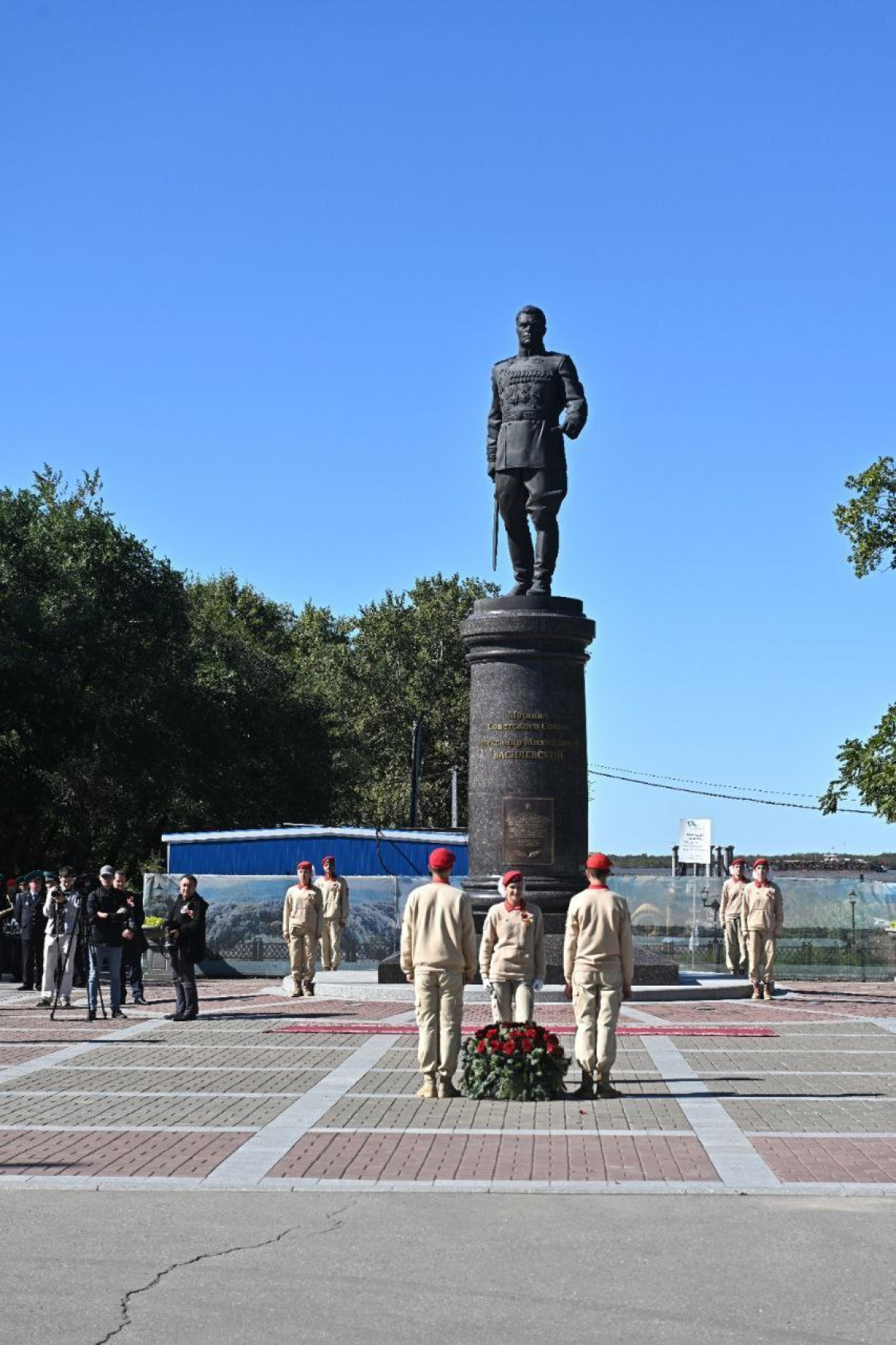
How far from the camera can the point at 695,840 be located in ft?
111

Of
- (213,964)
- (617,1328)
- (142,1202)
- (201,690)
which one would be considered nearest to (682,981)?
(213,964)

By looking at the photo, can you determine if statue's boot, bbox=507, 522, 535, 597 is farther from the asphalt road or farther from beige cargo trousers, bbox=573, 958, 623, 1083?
the asphalt road

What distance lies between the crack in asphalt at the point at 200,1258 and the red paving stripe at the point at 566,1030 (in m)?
9.53

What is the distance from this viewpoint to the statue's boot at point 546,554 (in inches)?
955

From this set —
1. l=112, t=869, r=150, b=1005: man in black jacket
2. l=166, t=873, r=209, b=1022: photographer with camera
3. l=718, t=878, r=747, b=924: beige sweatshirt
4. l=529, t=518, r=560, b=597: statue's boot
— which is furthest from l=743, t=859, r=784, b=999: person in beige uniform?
l=112, t=869, r=150, b=1005: man in black jacket

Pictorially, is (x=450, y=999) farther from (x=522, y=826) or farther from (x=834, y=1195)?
(x=522, y=826)

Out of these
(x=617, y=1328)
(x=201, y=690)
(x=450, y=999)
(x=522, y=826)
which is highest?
(x=201, y=690)

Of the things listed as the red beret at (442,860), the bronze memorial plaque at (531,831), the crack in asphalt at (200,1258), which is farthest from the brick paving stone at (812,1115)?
the bronze memorial plaque at (531,831)

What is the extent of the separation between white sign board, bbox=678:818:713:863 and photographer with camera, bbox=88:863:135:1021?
15105 mm

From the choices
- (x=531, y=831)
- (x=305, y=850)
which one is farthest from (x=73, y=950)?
(x=305, y=850)

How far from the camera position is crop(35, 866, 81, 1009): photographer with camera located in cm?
2159

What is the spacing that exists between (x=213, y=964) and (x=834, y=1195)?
23096 millimetres

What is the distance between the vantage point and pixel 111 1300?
22.2 ft

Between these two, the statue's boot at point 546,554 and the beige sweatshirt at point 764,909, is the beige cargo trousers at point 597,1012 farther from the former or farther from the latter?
the statue's boot at point 546,554
